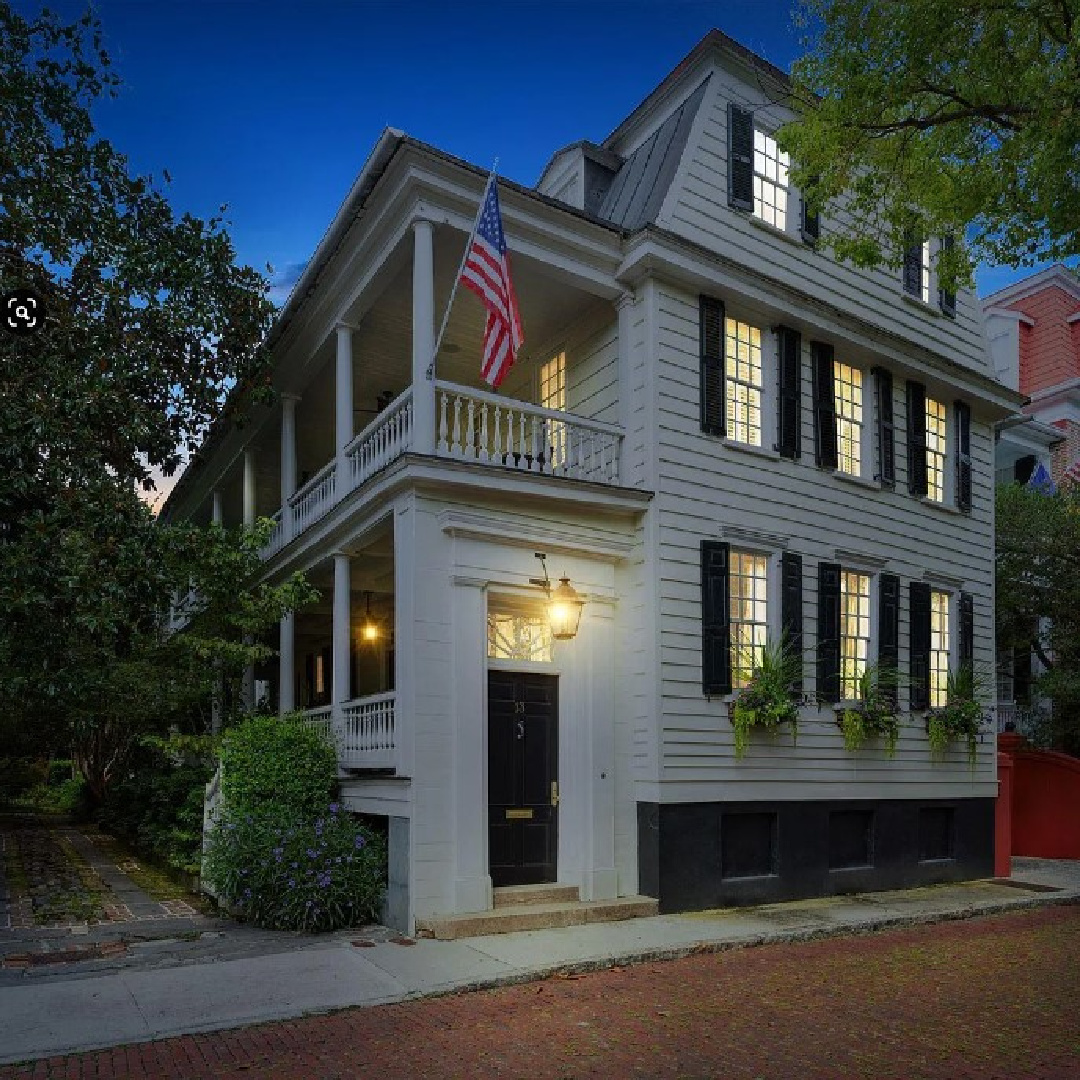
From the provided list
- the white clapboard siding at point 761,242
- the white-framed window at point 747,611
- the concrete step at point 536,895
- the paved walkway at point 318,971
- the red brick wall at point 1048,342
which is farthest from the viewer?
the red brick wall at point 1048,342

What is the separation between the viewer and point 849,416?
14.8 m

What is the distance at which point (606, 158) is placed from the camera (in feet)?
49.3

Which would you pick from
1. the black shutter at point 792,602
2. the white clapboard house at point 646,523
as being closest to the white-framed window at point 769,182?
the white clapboard house at point 646,523

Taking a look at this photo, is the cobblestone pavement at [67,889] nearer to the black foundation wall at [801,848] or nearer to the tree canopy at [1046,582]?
the black foundation wall at [801,848]

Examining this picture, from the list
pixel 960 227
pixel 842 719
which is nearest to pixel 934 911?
pixel 842 719

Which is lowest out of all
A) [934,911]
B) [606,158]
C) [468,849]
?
[934,911]

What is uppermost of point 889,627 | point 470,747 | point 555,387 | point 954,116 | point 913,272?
point 913,272

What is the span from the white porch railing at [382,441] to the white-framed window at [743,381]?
4.24 m

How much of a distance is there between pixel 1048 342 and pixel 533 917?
70.2ft

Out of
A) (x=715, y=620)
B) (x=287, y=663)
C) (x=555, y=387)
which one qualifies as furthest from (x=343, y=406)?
(x=715, y=620)

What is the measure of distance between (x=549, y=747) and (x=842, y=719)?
4.51 metres

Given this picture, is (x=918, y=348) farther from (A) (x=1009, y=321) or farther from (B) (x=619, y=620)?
(A) (x=1009, y=321)

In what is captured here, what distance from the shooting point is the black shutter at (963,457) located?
641 inches

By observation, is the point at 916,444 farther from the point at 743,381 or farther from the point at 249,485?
the point at 249,485
